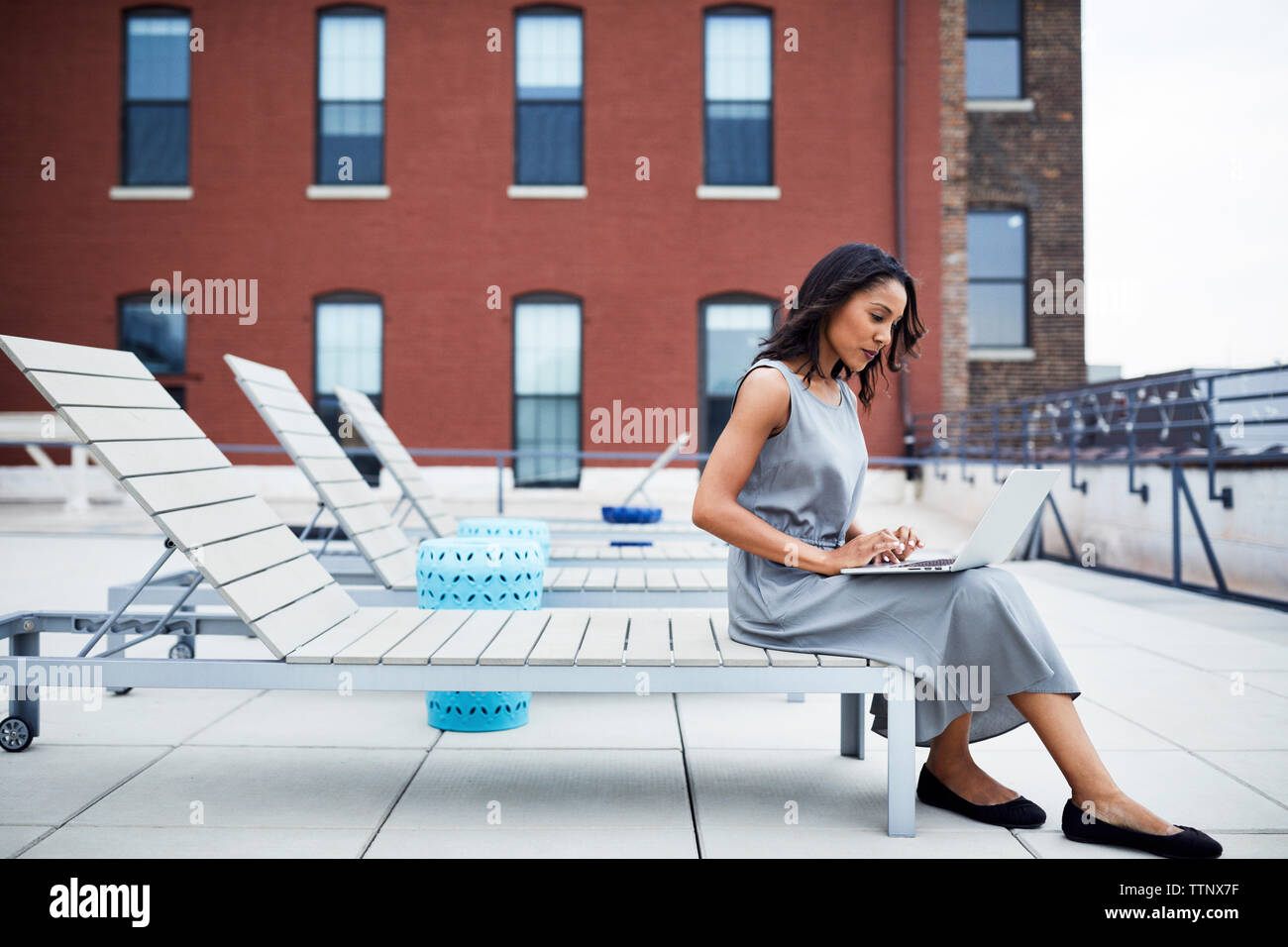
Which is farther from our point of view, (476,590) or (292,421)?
(292,421)

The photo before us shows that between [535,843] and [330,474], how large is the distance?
2809 millimetres

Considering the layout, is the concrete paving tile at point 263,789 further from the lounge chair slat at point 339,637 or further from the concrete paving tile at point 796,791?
the concrete paving tile at point 796,791

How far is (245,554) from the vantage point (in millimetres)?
3035

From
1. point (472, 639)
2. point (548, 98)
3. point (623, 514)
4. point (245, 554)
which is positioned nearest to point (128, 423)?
point (245, 554)

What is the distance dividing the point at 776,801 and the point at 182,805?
170cm

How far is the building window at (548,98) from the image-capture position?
48.6 ft

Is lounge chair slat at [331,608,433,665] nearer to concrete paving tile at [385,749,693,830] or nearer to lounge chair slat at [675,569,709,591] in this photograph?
concrete paving tile at [385,749,693,830]

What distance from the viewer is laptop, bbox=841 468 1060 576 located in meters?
2.45

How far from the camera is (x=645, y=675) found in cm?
254

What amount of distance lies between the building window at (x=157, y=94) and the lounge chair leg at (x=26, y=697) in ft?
44.1

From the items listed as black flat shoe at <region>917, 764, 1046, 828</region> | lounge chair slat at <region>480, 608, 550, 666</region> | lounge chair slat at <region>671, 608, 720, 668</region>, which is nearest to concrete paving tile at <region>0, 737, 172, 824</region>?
lounge chair slat at <region>480, 608, 550, 666</region>

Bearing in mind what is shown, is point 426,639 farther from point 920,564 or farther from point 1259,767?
point 1259,767

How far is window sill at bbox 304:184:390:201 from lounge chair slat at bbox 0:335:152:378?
12.0 meters

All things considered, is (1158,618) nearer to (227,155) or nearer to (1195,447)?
(1195,447)
